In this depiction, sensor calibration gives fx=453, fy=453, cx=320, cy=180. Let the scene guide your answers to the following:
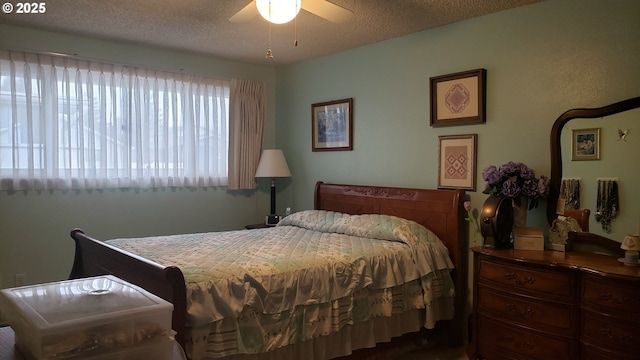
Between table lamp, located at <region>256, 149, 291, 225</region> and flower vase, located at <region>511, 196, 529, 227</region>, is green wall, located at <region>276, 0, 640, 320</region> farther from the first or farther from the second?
table lamp, located at <region>256, 149, 291, 225</region>

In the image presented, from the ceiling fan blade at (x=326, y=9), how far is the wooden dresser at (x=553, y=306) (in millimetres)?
1644

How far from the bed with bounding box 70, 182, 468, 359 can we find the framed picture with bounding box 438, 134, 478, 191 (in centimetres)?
14

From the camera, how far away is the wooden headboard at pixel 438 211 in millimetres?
3258

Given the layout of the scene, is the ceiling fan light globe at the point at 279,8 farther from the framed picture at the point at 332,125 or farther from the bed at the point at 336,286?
the framed picture at the point at 332,125

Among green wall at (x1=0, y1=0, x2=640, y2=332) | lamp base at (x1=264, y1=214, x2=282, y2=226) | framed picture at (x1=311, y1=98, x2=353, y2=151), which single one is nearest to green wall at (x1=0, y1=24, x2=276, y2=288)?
green wall at (x1=0, y1=0, x2=640, y2=332)

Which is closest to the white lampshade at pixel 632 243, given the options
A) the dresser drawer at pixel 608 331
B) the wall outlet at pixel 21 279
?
the dresser drawer at pixel 608 331

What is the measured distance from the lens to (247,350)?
2199mm

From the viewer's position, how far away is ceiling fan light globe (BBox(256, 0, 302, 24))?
224cm

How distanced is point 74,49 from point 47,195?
48.6 inches

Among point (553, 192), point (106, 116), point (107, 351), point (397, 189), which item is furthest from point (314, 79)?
point (107, 351)

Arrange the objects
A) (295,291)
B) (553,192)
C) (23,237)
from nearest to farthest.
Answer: (295,291) → (553,192) → (23,237)

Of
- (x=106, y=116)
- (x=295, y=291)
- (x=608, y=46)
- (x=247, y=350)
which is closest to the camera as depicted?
(x=247, y=350)

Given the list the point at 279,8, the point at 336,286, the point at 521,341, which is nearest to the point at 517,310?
the point at 521,341

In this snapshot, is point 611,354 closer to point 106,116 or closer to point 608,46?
point 608,46
